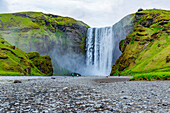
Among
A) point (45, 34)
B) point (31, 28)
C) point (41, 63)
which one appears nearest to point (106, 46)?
point (41, 63)

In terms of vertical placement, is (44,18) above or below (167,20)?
above

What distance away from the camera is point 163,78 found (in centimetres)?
2956

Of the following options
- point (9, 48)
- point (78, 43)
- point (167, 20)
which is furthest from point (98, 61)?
point (9, 48)

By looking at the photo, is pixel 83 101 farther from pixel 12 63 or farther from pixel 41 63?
pixel 41 63

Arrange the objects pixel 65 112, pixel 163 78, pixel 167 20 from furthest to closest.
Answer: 1. pixel 167 20
2. pixel 163 78
3. pixel 65 112

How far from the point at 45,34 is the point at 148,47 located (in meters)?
109

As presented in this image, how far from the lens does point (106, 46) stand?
12100 centimetres

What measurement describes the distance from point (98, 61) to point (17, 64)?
198 ft

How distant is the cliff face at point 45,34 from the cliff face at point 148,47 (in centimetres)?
7059

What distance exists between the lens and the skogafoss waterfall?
383 ft

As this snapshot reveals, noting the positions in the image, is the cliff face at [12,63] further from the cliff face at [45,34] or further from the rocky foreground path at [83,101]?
the rocky foreground path at [83,101]

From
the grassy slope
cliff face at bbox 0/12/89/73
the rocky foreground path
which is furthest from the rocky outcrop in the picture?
the rocky foreground path

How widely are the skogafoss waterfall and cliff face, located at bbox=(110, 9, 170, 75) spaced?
61.6 ft

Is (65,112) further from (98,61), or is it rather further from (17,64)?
(98,61)
